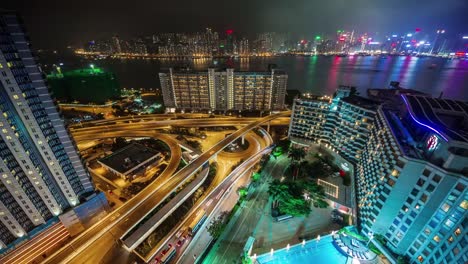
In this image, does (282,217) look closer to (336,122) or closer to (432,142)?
(432,142)

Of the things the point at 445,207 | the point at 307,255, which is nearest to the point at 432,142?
the point at 445,207

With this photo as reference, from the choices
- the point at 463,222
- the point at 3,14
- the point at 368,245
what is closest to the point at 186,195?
the point at 368,245

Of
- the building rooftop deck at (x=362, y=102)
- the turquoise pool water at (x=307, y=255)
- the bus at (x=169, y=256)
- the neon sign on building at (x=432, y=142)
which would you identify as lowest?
the bus at (x=169, y=256)

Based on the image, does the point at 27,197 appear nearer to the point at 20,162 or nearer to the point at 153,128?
the point at 20,162

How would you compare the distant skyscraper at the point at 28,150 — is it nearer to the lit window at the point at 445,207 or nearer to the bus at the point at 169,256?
the bus at the point at 169,256

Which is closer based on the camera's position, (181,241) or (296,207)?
(181,241)

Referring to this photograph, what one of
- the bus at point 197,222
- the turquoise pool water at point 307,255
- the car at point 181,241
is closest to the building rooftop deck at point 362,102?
the turquoise pool water at point 307,255
